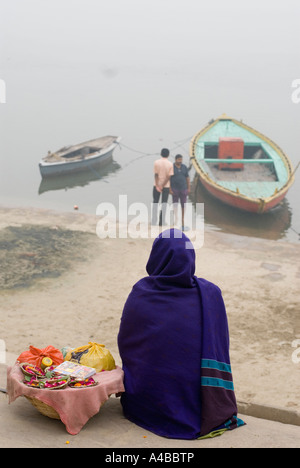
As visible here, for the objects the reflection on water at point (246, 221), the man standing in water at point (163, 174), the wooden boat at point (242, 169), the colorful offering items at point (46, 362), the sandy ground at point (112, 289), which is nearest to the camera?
the colorful offering items at point (46, 362)

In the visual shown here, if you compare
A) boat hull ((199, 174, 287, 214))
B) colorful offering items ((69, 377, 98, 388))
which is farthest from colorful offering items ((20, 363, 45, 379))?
boat hull ((199, 174, 287, 214))

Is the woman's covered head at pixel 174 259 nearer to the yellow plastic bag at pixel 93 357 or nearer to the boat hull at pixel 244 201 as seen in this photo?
the yellow plastic bag at pixel 93 357

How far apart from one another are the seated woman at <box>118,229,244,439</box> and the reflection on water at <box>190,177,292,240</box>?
1117cm

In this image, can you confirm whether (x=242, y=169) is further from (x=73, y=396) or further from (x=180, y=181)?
(x=73, y=396)

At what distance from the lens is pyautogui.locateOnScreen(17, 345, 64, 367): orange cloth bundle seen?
3.65 m

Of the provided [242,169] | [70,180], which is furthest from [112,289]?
[70,180]

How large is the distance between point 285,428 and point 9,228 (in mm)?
6193

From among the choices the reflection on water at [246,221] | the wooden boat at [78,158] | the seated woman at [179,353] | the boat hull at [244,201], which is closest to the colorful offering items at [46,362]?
the seated woman at [179,353]

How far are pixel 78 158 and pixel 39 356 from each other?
15.5 meters

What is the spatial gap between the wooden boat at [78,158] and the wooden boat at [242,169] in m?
3.47

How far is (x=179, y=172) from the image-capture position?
1116 cm

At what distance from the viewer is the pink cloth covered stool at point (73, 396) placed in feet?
10.8

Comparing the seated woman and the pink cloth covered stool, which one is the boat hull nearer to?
the seated woman

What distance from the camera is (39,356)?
3678 mm
